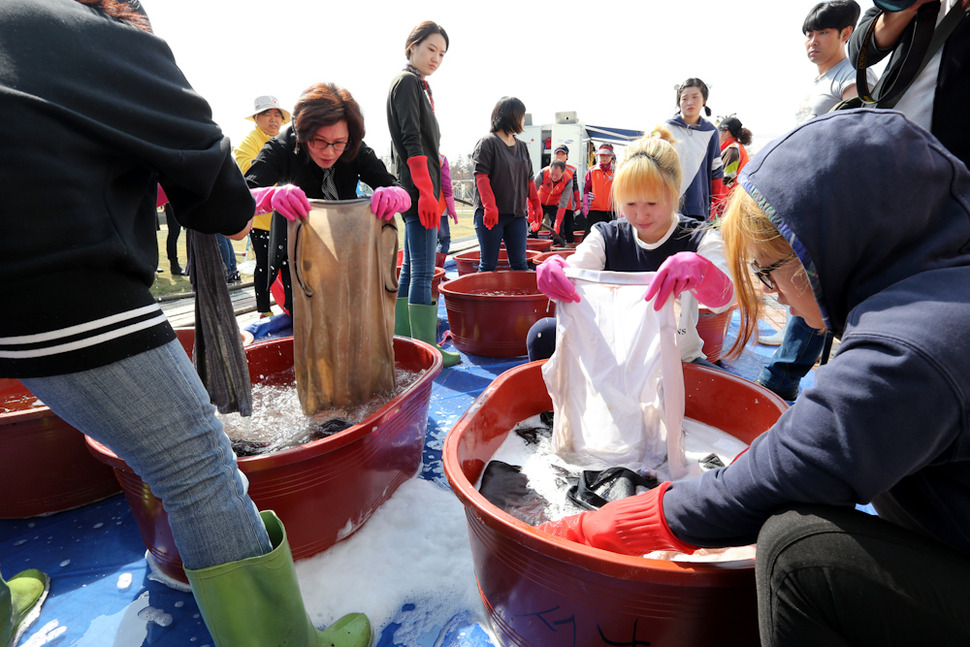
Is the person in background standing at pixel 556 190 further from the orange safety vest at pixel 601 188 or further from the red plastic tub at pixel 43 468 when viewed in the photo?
the red plastic tub at pixel 43 468

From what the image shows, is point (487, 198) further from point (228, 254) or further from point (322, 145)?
point (228, 254)

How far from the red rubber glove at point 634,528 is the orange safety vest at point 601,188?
593cm

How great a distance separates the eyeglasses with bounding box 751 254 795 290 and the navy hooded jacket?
0.07 metres

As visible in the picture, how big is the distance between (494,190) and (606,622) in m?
2.94

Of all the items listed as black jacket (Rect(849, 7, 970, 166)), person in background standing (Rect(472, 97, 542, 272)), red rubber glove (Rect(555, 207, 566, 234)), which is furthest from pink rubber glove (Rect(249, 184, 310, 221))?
red rubber glove (Rect(555, 207, 566, 234))

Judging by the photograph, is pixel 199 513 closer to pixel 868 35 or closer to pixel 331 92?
pixel 331 92

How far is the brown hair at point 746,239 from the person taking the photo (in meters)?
0.74

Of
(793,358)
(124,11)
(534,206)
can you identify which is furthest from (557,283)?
(534,206)

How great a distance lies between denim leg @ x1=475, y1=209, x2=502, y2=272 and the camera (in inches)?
138

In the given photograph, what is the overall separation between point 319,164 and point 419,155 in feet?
2.11

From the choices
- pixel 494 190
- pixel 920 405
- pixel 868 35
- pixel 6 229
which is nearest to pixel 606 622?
pixel 920 405

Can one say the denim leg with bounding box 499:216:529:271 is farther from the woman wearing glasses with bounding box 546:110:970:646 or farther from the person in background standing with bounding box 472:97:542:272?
the woman wearing glasses with bounding box 546:110:970:646

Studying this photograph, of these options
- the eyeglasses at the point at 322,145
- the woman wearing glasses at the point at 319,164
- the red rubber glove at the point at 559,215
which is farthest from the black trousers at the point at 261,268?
the red rubber glove at the point at 559,215

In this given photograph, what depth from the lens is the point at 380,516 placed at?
1.51m
